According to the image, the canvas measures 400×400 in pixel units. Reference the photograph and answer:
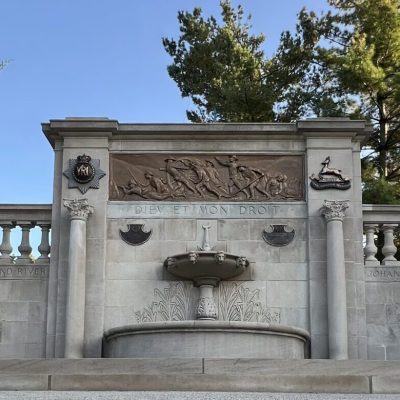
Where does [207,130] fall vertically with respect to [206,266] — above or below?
above

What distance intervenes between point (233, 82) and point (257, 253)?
32.7ft

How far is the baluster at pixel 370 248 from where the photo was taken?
69.5 ft

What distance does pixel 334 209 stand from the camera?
20953 millimetres

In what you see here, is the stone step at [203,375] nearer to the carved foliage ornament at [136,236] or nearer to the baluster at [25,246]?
the carved foliage ornament at [136,236]

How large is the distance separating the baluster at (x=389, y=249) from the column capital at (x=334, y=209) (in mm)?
1146

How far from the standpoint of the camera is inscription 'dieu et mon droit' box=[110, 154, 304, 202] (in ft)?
70.6

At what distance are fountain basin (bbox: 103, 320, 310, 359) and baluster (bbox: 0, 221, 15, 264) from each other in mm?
3939

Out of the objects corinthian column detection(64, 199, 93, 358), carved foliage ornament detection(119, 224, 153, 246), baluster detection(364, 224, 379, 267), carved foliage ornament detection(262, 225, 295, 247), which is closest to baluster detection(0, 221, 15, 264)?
corinthian column detection(64, 199, 93, 358)

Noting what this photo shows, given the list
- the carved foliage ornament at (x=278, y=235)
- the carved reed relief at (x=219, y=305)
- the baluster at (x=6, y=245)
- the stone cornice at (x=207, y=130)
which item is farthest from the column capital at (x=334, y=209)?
the baluster at (x=6, y=245)

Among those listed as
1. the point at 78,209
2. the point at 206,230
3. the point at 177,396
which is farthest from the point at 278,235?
the point at 177,396

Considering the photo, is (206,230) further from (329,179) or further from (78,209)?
(329,179)

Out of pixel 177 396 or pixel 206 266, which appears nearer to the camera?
pixel 177 396

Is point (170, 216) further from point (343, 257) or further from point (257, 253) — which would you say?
point (343, 257)

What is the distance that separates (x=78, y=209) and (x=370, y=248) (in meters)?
6.39
